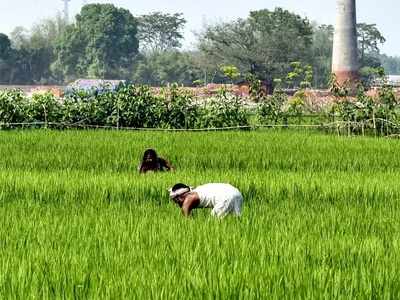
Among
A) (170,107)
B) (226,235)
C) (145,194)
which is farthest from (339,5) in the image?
(226,235)

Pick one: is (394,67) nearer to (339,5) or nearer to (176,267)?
(339,5)

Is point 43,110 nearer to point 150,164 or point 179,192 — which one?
point 150,164

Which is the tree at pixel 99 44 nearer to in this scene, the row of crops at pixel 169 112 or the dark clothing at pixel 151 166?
the row of crops at pixel 169 112

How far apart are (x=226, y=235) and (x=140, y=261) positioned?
43.8 inches

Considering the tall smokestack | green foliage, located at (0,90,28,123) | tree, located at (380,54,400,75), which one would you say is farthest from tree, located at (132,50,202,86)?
tree, located at (380,54,400,75)

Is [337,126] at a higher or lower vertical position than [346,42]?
lower

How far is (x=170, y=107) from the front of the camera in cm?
2288

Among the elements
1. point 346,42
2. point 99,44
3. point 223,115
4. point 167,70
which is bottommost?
point 223,115

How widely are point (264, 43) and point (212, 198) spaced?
164ft

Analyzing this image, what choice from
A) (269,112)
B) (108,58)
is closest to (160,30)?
(108,58)

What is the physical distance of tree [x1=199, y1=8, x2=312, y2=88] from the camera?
56250mm

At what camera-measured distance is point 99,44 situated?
78562 millimetres

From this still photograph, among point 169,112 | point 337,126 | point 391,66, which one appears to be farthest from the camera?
point 391,66

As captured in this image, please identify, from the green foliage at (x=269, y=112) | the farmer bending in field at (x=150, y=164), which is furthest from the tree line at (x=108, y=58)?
the farmer bending in field at (x=150, y=164)
